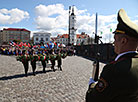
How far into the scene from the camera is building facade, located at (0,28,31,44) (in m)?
126

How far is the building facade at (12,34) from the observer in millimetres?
125688

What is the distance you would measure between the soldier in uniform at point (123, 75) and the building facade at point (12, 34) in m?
138

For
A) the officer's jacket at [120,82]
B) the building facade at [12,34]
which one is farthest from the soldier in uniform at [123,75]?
the building facade at [12,34]

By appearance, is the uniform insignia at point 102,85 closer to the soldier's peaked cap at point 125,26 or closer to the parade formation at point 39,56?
the soldier's peaked cap at point 125,26

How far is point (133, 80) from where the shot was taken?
1.31 m

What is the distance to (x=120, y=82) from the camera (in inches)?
50.8

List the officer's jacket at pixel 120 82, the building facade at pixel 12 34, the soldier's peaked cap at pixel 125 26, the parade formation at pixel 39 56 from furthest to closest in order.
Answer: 1. the building facade at pixel 12 34
2. the parade formation at pixel 39 56
3. the soldier's peaked cap at pixel 125 26
4. the officer's jacket at pixel 120 82

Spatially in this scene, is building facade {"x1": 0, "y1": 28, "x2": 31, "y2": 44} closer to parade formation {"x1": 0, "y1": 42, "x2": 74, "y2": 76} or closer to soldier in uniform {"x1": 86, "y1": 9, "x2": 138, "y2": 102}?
parade formation {"x1": 0, "y1": 42, "x2": 74, "y2": 76}

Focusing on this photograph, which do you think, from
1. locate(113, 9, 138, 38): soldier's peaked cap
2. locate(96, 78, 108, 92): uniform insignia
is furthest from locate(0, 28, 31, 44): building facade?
locate(96, 78, 108, 92): uniform insignia

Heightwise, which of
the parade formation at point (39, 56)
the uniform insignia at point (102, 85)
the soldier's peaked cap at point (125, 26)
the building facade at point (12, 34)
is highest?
the building facade at point (12, 34)

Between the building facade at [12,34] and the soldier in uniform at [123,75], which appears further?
the building facade at [12,34]

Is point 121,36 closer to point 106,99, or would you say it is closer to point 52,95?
point 106,99

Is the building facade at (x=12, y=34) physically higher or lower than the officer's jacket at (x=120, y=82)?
higher

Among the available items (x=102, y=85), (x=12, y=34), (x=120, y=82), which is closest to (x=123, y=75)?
(x=120, y=82)
